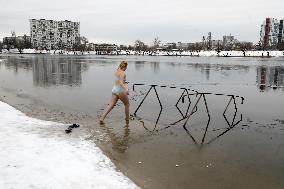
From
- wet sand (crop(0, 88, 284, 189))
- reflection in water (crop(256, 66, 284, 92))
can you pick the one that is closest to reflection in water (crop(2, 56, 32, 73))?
reflection in water (crop(256, 66, 284, 92))

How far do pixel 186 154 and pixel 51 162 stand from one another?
3063 millimetres

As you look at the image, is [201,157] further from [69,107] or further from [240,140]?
[69,107]

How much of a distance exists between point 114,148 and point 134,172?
1495 millimetres

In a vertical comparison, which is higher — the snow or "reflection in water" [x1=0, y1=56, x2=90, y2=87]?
"reflection in water" [x1=0, y1=56, x2=90, y2=87]

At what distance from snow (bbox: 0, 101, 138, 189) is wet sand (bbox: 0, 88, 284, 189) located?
45 centimetres

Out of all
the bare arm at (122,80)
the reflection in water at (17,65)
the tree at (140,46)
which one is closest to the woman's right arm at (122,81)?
the bare arm at (122,80)

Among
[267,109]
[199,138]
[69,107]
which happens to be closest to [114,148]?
[199,138]

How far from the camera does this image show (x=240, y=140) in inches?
362

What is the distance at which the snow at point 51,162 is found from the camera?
18.6ft

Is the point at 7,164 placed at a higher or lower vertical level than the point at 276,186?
higher

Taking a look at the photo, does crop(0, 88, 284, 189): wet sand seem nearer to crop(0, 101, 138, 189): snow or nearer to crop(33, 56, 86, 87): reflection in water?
crop(0, 101, 138, 189): snow

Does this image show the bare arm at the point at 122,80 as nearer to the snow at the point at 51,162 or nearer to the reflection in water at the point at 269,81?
the snow at the point at 51,162

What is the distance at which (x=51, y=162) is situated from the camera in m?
6.56

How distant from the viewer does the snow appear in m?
5.68
